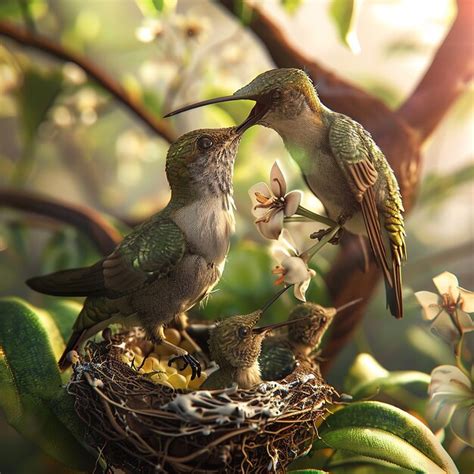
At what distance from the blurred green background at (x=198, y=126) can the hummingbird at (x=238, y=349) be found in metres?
0.24

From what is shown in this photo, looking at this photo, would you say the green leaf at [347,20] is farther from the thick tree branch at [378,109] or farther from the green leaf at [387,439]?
the green leaf at [387,439]

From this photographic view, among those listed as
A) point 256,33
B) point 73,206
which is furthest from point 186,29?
point 73,206

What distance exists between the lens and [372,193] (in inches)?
22.4

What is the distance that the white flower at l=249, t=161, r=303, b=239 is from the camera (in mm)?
572

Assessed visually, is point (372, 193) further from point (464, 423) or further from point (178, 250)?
point (464, 423)

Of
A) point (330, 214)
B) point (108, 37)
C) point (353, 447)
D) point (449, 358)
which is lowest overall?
point (449, 358)

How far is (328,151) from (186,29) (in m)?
0.60

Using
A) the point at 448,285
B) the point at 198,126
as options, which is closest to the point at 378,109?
the point at 448,285

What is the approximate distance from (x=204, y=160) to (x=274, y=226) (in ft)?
0.31

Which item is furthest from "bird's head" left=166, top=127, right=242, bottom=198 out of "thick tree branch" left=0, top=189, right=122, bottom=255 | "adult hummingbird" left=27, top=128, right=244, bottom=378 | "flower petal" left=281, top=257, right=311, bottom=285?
"thick tree branch" left=0, top=189, right=122, bottom=255

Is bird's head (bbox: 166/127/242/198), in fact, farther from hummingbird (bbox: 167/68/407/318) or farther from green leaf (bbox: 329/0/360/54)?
green leaf (bbox: 329/0/360/54)

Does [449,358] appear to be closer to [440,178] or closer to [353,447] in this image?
[440,178]

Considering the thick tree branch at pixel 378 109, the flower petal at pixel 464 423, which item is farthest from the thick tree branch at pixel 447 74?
the flower petal at pixel 464 423

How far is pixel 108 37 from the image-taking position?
164 cm
